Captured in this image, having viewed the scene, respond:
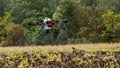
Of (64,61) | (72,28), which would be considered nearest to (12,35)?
(72,28)

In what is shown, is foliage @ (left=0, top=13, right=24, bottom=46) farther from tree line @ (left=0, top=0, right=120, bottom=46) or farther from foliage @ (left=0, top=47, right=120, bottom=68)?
foliage @ (left=0, top=47, right=120, bottom=68)

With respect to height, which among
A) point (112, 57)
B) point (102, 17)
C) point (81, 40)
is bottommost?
point (81, 40)

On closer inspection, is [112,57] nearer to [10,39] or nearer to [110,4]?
[10,39]

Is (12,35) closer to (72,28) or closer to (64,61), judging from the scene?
(72,28)

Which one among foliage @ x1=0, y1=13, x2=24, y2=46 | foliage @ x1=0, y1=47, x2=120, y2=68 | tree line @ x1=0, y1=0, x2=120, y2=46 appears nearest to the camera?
foliage @ x1=0, y1=47, x2=120, y2=68

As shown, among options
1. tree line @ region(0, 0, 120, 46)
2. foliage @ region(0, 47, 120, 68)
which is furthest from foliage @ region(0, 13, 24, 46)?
foliage @ region(0, 47, 120, 68)

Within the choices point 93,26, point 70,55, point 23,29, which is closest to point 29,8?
point 23,29

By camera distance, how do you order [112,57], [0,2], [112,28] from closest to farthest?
1. [112,57]
2. [112,28]
3. [0,2]

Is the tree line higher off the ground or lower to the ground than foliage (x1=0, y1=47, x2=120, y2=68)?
lower

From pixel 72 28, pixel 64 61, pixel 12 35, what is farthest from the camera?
pixel 72 28

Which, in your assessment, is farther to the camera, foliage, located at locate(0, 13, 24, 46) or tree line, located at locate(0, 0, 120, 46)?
foliage, located at locate(0, 13, 24, 46)

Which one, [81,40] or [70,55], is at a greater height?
[70,55]
